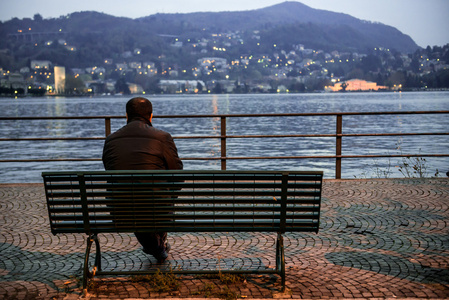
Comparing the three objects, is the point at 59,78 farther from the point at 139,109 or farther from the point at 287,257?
the point at 287,257

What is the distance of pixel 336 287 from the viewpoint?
→ 14.5 ft

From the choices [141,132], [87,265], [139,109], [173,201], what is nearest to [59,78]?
[139,109]

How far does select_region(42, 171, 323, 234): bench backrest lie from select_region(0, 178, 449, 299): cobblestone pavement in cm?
50

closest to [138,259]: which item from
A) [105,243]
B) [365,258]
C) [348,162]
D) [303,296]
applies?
[105,243]

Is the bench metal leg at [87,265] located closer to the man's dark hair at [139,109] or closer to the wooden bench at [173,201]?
the wooden bench at [173,201]

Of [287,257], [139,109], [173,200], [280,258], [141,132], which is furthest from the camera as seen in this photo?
[287,257]

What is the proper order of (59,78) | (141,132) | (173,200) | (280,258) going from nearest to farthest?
(173,200), (280,258), (141,132), (59,78)

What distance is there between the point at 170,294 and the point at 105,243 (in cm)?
181

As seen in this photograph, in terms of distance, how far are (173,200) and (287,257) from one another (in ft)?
5.07

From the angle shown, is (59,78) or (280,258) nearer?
(280,258)

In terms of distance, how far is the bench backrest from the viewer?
4215mm

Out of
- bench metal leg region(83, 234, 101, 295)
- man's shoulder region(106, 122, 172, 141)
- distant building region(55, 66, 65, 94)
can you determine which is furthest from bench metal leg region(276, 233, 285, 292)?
distant building region(55, 66, 65, 94)

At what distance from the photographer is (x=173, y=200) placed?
4297 millimetres

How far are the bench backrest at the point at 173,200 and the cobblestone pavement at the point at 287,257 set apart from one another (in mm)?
503
